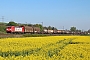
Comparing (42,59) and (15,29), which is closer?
(42,59)

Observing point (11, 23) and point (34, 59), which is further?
point (11, 23)

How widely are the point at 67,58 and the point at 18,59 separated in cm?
217

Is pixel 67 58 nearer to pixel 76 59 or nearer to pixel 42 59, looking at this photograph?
pixel 76 59

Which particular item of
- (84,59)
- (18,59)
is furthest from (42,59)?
(84,59)

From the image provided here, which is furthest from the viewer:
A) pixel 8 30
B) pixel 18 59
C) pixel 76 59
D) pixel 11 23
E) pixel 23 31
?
pixel 11 23

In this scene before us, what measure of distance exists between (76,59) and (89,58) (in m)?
0.80

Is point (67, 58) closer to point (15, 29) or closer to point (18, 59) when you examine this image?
point (18, 59)

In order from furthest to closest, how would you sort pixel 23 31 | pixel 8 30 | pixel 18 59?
pixel 23 31
pixel 8 30
pixel 18 59

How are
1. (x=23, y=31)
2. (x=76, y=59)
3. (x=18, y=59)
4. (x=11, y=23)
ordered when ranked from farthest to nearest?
(x=11, y=23)
(x=23, y=31)
(x=76, y=59)
(x=18, y=59)

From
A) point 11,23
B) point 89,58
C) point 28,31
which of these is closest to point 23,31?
point 28,31

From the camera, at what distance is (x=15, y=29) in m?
86.9

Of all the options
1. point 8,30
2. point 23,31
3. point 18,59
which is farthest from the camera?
point 23,31

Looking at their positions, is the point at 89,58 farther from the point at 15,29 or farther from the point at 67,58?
the point at 15,29

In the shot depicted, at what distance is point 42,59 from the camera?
9.38m
